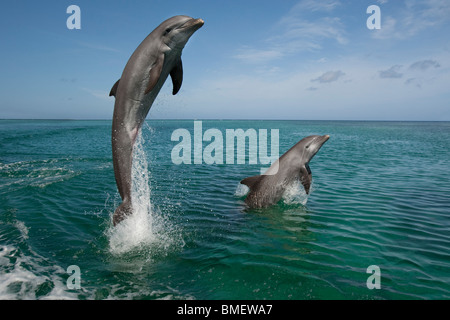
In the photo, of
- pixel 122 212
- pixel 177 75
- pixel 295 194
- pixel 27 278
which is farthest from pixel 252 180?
pixel 27 278

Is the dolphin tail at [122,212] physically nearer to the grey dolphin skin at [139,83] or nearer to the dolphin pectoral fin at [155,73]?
the grey dolphin skin at [139,83]

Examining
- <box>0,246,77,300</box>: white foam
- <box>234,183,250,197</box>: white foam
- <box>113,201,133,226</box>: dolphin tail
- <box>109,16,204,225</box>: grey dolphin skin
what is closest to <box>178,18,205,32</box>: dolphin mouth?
<box>109,16,204,225</box>: grey dolphin skin

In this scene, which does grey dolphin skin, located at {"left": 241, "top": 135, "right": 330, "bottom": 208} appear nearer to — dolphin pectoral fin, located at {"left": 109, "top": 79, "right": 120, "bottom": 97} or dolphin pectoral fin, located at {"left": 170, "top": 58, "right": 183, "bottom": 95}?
dolphin pectoral fin, located at {"left": 170, "top": 58, "right": 183, "bottom": 95}

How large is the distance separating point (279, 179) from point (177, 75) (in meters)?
5.17

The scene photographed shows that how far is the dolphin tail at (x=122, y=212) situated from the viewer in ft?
23.0

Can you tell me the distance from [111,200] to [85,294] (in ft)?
21.1

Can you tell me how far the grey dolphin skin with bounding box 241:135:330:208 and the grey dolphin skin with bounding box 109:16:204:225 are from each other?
15.1ft

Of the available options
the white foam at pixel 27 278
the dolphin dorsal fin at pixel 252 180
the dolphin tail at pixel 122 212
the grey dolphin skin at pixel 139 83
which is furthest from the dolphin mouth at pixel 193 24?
the dolphin dorsal fin at pixel 252 180

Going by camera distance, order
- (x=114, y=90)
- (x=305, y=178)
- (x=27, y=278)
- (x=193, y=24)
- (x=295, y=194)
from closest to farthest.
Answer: (x=27, y=278) → (x=193, y=24) → (x=114, y=90) → (x=305, y=178) → (x=295, y=194)

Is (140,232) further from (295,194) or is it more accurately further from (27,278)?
(295,194)

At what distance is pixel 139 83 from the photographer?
6.61 m

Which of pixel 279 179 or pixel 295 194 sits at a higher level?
pixel 279 179

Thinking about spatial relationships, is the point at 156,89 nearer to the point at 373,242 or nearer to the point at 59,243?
the point at 59,243
